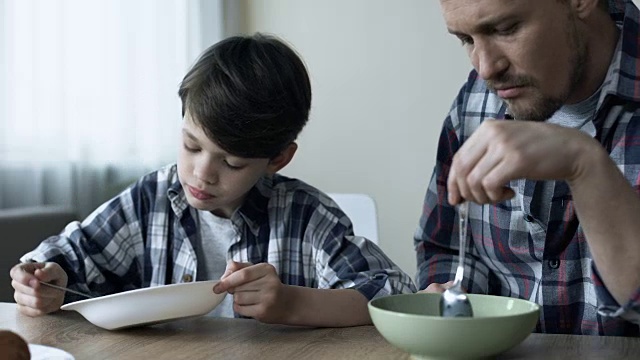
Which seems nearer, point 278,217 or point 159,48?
point 278,217

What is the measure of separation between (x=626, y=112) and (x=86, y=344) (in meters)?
0.83

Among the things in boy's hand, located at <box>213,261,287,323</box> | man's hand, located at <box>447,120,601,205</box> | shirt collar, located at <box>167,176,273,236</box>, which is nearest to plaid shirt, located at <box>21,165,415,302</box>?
shirt collar, located at <box>167,176,273,236</box>

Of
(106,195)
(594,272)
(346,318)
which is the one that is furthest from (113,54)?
(594,272)

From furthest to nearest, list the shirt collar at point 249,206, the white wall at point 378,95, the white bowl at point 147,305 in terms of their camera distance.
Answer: the white wall at point 378,95 < the shirt collar at point 249,206 < the white bowl at point 147,305

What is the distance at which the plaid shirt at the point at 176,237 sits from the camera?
1.73 metres

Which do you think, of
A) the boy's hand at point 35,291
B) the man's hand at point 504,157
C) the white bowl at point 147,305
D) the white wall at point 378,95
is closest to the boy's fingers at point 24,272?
the boy's hand at point 35,291

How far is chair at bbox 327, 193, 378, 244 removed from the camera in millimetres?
2189

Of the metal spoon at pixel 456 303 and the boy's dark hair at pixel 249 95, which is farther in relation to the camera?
Result: the boy's dark hair at pixel 249 95

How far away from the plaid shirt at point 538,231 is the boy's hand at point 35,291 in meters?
0.60

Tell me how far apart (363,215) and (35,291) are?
2.94 ft

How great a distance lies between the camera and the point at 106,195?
2961mm

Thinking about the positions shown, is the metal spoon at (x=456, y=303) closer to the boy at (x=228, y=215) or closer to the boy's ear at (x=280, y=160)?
the boy at (x=228, y=215)

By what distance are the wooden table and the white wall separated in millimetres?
1865

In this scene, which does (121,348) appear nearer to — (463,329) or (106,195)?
(463,329)
